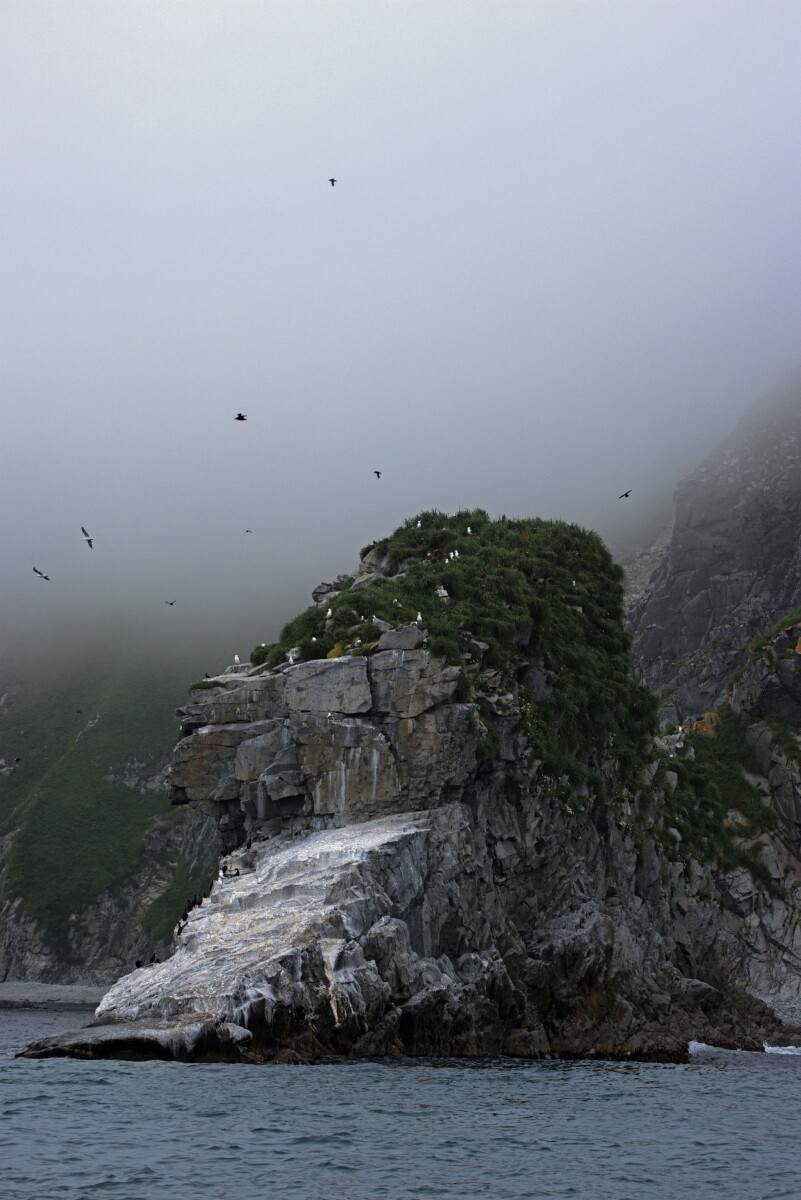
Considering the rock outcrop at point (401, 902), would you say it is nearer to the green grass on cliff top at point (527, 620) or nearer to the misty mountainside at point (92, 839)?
the green grass on cliff top at point (527, 620)

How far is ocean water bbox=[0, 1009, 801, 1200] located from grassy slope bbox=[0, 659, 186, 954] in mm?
108321

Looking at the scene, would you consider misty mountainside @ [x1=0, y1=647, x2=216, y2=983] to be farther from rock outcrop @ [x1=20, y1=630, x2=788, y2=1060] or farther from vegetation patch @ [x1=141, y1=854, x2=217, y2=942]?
rock outcrop @ [x1=20, y1=630, x2=788, y2=1060]

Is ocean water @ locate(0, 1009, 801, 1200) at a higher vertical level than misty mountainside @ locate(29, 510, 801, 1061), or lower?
lower

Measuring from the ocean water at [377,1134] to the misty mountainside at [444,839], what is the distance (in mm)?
3367

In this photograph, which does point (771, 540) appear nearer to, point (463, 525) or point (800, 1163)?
point (463, 525)

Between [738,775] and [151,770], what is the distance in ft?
319

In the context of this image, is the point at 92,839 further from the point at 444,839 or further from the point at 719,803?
the point at 444,839

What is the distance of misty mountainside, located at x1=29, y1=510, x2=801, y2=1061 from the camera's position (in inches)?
1465

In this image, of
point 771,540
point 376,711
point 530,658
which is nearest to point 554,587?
point 530,658

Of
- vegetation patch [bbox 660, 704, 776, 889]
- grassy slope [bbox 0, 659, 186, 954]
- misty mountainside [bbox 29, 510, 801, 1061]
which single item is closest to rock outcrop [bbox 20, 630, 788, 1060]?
misty mountainside [bbox 29, 510, 801, 1061]

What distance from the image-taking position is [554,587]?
68312 millimetres

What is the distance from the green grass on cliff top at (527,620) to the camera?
57.4 meters

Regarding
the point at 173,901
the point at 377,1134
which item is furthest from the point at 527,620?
the point at 173,901

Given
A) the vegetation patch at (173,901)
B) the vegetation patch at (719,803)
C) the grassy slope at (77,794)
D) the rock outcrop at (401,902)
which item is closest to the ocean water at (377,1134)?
the rock outcrop at (401,902)
